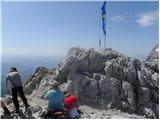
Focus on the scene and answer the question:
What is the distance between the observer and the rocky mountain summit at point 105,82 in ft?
63.7

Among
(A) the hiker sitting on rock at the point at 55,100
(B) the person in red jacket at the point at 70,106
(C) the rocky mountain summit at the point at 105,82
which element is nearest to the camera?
(A) the hiker sitting on rock at the point at 55,100

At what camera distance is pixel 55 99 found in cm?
1525

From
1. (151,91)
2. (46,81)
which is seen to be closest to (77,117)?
(46,81)

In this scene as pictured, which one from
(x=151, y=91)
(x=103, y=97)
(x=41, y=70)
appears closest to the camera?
(x=103, y=97)

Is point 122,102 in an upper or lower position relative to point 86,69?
lower

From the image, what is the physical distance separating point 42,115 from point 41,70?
285 inches

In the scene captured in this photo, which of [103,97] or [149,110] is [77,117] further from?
[149,110]

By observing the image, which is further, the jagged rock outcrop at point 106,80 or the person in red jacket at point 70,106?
the jagged rock outcrop at point 106,80

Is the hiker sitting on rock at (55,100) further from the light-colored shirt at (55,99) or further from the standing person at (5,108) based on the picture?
the standing person at (5,108)

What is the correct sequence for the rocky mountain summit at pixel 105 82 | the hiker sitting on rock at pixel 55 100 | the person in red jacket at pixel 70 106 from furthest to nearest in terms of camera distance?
the rocky mountain summit at pixel 105 82
the person in red jacket at pixel 70 106
the hiker sitting on rock at pixel 55 100

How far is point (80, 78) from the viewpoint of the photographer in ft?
64.9

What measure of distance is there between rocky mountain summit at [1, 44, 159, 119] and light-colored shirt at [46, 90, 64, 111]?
10.5 feet

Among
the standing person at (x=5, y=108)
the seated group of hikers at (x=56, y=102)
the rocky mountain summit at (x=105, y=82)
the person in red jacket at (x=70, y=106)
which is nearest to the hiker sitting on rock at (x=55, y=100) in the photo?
the seated group of hikers at (x=56, y=102)

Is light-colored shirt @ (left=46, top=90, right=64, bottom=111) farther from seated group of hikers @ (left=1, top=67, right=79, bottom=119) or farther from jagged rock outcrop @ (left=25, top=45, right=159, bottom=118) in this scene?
jagged rock outcrop @ (left=25, top=45, right=159, bottom=118)
